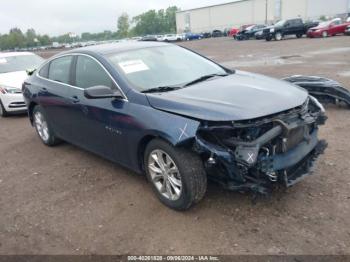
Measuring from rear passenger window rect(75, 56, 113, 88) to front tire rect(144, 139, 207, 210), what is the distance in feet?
3.48

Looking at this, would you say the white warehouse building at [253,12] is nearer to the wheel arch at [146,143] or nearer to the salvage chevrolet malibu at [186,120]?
the salvage chevrolet malibu at [186,120]

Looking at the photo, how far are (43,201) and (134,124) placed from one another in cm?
155

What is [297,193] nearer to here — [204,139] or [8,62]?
[204,139]

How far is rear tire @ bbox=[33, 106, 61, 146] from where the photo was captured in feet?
20.2

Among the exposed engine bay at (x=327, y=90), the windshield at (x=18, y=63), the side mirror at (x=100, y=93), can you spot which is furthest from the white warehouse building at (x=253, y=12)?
the side mirror at (x=100, y=93)

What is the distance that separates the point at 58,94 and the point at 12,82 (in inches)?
173

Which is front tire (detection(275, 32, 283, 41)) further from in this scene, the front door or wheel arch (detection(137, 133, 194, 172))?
wheel arch (detection(137, 133, 194, 172))

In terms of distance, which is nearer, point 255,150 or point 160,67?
point 255,150

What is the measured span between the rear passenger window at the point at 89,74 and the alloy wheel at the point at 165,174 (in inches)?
42.2

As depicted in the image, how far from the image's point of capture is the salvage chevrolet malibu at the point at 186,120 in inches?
136

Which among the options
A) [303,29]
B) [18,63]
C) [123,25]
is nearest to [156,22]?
[123,25]

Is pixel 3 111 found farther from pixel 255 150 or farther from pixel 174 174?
pixel 255 150

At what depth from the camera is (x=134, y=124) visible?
13.1 ft

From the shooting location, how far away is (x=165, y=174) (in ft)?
12.8
